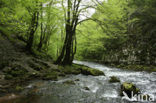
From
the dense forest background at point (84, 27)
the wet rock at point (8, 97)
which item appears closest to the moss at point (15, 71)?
the wet rock at point (8, 97)

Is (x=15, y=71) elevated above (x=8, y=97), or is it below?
above

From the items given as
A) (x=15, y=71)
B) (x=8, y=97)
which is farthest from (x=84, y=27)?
(x=8, y=97)

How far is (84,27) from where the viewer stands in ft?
49.5

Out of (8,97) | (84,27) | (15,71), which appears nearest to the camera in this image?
(8,97)

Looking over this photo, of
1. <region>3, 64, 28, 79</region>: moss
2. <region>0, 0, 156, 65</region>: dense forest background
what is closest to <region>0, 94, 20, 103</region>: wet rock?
<region>3, 64, 28, 79</region>: moss

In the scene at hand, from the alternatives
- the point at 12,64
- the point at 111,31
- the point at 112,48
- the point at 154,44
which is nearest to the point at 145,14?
the point at 154,44

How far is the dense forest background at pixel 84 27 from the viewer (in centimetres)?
1002

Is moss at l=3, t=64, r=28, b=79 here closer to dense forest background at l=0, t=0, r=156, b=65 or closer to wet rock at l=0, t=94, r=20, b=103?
wet rock at l=0, t=94, r=20, b=103

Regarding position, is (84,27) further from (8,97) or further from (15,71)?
(8,97)

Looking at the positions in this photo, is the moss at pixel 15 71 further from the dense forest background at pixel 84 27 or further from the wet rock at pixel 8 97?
the dense forest background at pixel 84 27

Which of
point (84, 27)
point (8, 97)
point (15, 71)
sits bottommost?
point (8, 97)

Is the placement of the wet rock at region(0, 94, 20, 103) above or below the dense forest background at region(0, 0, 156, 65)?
below

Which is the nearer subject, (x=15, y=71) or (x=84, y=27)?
(x=15, y=71)

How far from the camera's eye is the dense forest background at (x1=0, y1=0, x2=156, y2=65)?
10.0 m
